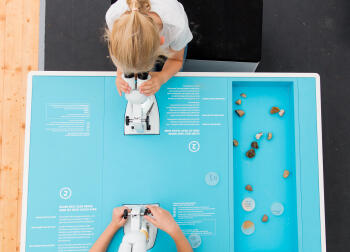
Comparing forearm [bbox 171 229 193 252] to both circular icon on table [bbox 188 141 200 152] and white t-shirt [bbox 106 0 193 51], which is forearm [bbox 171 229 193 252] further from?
white t-shirt [bbox 106 0 193 51]

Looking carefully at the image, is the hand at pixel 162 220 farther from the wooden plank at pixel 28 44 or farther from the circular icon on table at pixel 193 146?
the wooden plank at pixel 28 44

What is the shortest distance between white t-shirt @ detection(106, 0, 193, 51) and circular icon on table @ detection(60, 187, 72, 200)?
64 cm

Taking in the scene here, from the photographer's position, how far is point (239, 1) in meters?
1.23

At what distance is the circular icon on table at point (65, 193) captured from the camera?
1023 millimetres

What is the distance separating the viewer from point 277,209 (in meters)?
1.08

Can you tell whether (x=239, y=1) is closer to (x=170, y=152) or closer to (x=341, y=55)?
(x=170, y=152)

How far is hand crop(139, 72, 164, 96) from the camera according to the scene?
0.82 meters

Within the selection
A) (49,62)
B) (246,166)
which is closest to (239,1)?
(246,166)

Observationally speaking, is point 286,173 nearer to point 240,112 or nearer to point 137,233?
point 240,112

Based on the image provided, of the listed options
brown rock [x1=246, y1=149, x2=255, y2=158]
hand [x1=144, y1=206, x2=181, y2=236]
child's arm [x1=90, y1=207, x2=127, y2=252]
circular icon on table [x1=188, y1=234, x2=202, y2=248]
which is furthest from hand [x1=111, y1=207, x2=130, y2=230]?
brown rock [x1=246, y1=149, x2=255, y2=158]

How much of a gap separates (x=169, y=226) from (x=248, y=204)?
0.36 m

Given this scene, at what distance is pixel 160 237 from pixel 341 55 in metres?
1.62

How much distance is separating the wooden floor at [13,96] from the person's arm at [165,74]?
1090 mm

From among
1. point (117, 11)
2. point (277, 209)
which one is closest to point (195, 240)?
point (277, 209)
